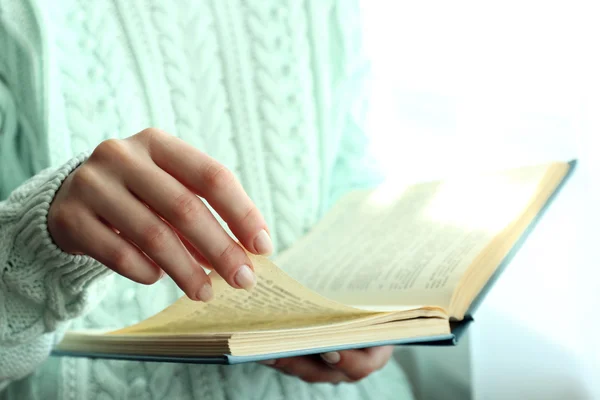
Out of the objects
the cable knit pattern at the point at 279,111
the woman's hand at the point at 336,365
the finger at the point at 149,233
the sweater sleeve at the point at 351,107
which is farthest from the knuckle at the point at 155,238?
the sweater sleeve at the point at 351,107

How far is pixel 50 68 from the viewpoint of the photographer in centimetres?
69

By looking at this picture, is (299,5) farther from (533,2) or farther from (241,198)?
(241,198)

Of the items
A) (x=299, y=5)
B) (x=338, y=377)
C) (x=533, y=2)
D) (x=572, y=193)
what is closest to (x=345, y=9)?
(x=299, y=5)

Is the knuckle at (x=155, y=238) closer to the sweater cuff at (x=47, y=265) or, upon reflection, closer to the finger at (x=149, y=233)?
the finger at (x=149, y=233)

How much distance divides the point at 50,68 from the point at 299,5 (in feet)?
1.03

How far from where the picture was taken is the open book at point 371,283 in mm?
451

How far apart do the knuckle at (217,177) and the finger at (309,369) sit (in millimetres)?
272

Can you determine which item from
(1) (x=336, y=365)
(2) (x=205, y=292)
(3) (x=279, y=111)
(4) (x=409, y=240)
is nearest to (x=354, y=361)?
(1) (x=336, y=365)

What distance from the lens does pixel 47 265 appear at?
A: 0.52 m

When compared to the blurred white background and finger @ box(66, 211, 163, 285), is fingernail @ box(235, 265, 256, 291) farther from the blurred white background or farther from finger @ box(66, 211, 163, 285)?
the blurred white background

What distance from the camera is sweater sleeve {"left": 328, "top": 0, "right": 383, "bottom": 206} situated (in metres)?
0.89

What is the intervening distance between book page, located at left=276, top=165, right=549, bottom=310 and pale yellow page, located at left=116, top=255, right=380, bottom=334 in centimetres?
7

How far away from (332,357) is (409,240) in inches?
5.2

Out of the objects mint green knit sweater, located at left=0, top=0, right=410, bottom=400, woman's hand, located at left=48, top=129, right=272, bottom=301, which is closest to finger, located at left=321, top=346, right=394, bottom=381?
mint green knit sweater, located at left=0, top=0, right=410, bottom=400
